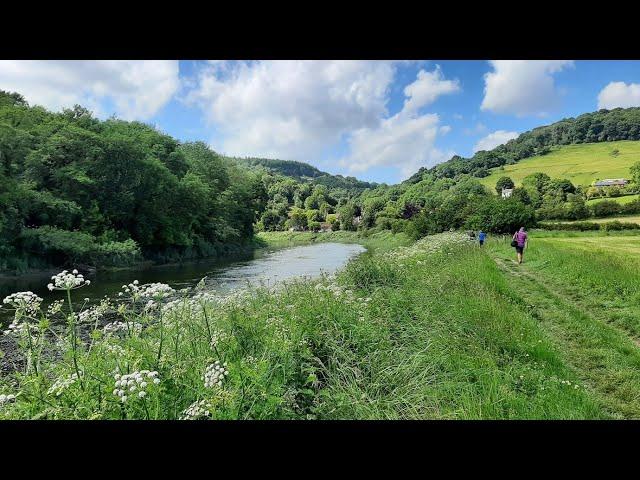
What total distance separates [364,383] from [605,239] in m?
14.5

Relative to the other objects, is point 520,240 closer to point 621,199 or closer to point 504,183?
point 504,183

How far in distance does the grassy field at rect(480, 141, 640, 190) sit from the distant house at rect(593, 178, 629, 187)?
21cm

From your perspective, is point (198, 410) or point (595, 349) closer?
point (198, 410)

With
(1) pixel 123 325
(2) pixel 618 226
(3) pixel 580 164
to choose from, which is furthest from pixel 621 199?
(1) pixel 123 325

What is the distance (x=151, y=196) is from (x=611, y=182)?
2638cm

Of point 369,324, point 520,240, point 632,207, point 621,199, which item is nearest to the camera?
point 369,324

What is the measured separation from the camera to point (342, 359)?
143 inches

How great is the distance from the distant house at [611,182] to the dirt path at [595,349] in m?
9.36

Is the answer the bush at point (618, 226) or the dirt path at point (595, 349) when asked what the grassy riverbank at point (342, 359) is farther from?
the bush at point (618, 226)

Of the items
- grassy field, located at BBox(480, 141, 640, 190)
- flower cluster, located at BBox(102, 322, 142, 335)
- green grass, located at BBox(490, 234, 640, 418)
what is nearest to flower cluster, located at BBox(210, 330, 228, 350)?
flower cluster, located at BBox(102, 322, 142, 335)

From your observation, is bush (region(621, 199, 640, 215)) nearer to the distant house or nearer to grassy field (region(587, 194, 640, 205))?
grassy field (region(587, 194, 640, 205))
